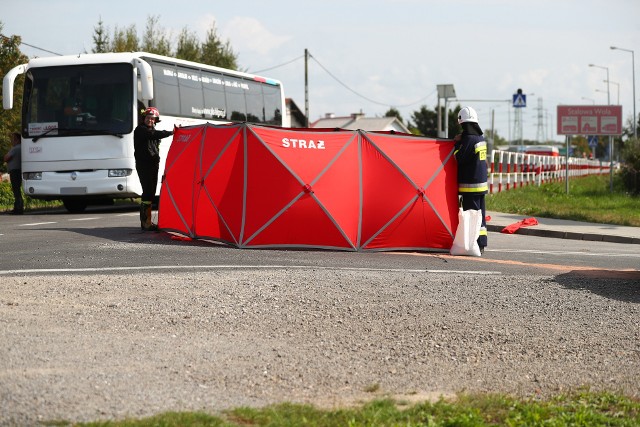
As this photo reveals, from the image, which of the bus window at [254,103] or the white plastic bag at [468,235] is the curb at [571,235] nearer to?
the white plastic bag at [468,235]

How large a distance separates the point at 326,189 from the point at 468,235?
2051 millimetres

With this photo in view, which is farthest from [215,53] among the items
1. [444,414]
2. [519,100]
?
[444,414]

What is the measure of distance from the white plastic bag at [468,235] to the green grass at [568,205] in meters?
9.47

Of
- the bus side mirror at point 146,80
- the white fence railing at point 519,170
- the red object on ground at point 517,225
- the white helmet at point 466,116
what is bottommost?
the red object on ground at point 517,225

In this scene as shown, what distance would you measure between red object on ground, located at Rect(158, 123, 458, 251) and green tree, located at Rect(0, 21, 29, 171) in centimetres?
2224

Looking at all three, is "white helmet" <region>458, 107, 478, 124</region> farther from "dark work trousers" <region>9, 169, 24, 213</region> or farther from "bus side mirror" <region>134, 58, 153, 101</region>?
"dark work trousers" <region>9, 169, 24, 213</region>

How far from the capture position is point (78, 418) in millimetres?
5562

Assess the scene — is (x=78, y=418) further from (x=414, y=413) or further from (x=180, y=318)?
(x=180, y=318)

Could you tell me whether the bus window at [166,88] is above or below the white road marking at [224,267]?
above

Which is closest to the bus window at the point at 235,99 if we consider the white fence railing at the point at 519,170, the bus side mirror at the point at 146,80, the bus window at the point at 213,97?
the bus window at the point at 213,97

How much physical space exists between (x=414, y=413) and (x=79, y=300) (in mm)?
3983

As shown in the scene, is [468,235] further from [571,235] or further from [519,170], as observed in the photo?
[519,170]

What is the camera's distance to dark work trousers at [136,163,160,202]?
16.5 meters

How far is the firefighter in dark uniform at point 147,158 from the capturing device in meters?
16.5
